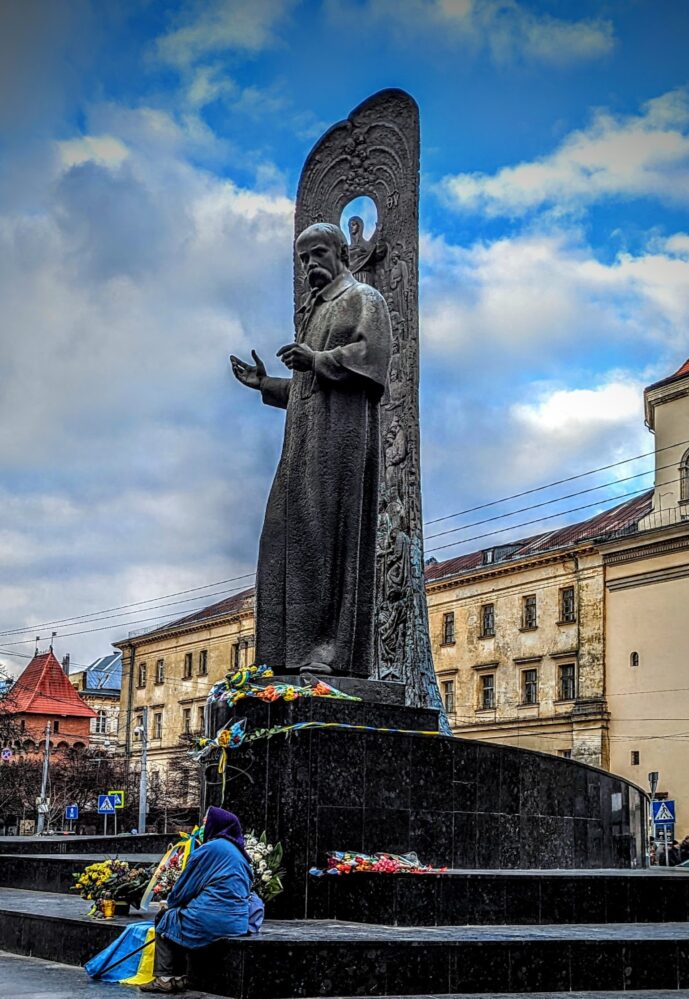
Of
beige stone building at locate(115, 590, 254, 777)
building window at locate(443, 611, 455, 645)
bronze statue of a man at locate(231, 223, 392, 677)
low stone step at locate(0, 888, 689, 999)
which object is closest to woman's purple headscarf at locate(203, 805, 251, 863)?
low stone step at locate(0, 888, 689, 999)

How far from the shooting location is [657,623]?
46375mm

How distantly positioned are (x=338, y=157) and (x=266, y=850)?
12641 mm

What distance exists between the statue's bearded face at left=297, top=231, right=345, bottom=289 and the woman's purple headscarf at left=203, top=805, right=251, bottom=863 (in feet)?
14.6

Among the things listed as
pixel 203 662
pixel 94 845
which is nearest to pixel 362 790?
pixel 94 845

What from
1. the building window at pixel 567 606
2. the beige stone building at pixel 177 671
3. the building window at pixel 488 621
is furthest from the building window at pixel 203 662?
the building window at pixel 567 606

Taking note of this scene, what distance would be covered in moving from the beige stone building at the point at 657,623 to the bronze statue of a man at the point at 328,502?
3712cm

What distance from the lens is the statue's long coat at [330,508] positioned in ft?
30.8

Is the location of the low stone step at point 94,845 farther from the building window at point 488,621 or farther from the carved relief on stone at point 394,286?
the building window at point 488,621

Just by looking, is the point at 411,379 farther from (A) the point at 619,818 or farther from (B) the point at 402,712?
(B) the point at 402,712

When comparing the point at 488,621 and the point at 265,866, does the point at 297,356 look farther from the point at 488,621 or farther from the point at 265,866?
the point at 488,621

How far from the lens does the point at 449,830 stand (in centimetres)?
935

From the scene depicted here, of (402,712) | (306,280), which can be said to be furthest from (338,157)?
(402,712)

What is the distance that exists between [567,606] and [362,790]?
43234 millimetres

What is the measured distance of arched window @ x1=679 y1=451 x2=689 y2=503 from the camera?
152 feet
